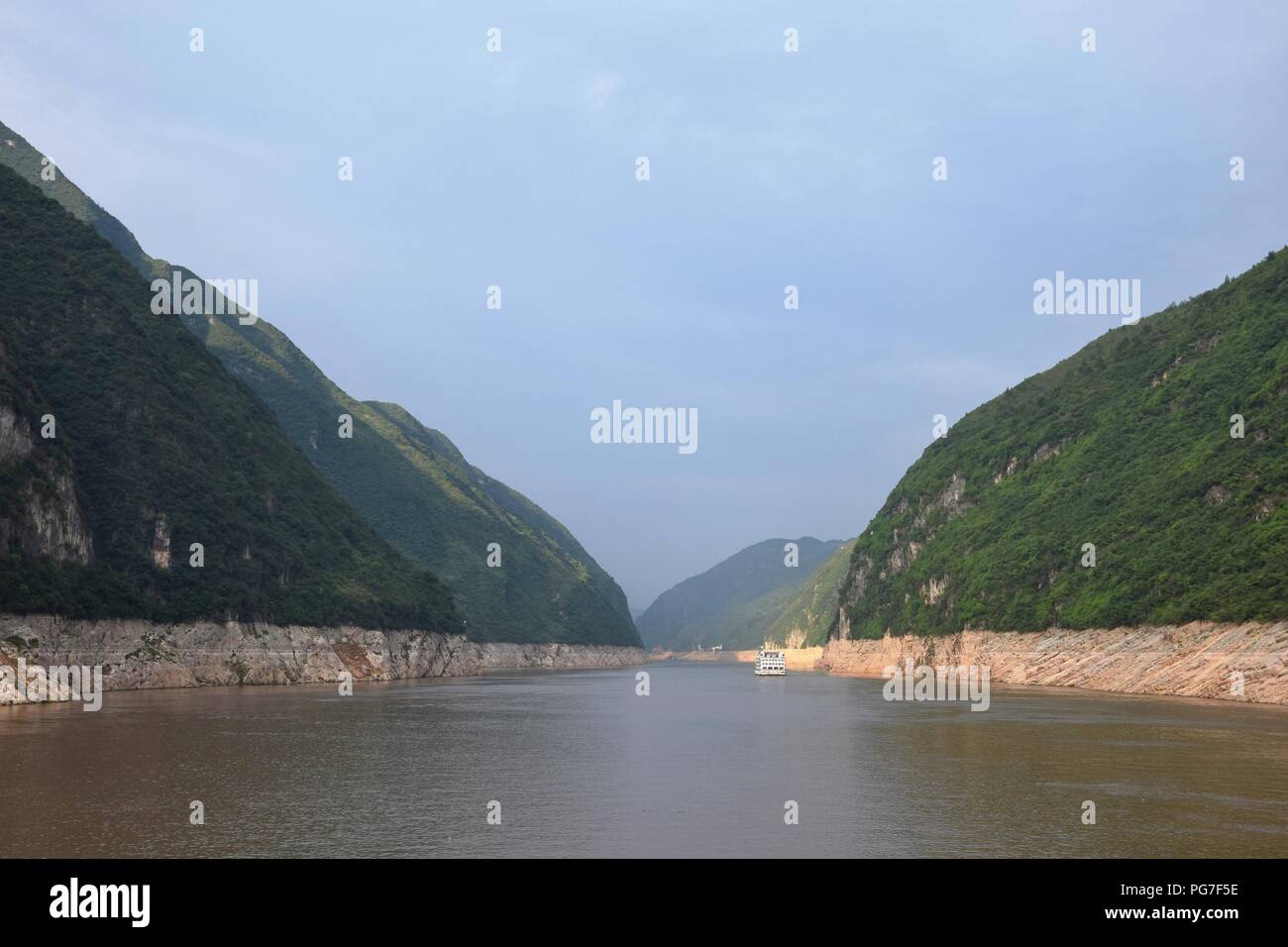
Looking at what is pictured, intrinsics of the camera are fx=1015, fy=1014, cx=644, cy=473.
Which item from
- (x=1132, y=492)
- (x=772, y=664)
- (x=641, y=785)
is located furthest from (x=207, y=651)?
(x=1132, y=492)

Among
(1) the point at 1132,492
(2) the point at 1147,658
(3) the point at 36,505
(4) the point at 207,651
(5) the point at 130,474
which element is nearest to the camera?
(2) the point at 1147,658

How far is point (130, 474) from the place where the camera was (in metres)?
116

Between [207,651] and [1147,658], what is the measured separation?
9213 centimetres

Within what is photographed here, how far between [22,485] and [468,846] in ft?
281

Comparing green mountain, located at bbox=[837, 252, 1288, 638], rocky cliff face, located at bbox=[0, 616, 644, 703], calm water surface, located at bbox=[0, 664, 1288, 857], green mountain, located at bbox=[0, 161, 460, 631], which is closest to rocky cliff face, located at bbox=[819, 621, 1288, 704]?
green mountain, located at bbox=[837, 252, 1288, 638]

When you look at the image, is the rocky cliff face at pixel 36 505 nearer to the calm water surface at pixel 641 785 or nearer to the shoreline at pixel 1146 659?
the calm water surface at pixel 641 785

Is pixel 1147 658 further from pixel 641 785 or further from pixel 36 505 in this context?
pixel 36 505

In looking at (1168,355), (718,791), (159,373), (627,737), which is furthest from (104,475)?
(1168,355)

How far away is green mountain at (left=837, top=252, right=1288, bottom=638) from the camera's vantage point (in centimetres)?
9300

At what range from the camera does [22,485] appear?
90.9 meters

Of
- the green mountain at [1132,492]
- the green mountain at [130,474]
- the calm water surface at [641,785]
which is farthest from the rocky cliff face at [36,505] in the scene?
the green mountain at [1132,492]

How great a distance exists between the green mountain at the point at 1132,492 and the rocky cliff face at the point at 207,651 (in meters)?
81.0

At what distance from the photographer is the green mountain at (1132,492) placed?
93000 millimetres
